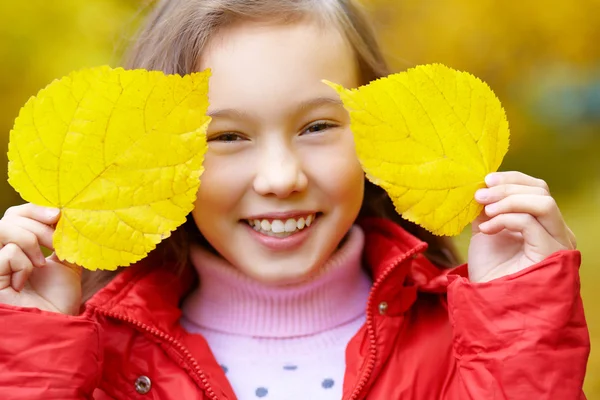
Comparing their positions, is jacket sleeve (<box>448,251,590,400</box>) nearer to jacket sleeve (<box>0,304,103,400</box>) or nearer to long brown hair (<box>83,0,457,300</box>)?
long brown hair (<box>83,0,457,300</box>)

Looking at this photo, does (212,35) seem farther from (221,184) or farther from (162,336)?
(162,336)

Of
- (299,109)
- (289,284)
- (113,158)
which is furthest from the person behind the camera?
(289,284)

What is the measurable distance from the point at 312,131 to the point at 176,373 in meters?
0.42

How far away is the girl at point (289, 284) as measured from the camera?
1.06 m

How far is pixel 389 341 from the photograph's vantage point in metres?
1.20

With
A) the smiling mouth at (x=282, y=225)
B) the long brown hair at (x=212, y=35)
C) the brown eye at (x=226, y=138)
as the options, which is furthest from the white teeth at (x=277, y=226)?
the long brown hair at (x=212, y=35)

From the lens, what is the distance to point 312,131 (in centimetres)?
117

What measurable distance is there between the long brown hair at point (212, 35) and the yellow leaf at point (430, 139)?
0.25 meters

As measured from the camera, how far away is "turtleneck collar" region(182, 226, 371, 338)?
4.20 feet

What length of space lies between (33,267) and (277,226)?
355 mm

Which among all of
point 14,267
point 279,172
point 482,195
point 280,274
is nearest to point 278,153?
point 279,172

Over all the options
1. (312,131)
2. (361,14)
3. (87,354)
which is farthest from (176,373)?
(361,14)

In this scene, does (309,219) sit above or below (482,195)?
below

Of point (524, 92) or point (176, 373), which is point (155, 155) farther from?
point (524, 92)
